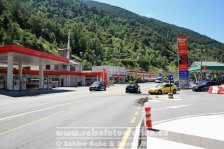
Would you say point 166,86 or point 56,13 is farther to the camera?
point 56,13

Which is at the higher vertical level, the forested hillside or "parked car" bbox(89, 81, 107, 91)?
the forested hillside

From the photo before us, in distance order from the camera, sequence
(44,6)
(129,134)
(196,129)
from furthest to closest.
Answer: (44,6) → (196,129) → (129,134)

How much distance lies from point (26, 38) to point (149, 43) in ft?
334

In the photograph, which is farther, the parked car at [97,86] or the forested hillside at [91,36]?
the forested hillside at [91,36]

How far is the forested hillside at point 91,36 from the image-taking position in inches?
4961

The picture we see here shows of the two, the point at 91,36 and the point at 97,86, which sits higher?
the point at 91,36

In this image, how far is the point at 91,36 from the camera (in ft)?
554

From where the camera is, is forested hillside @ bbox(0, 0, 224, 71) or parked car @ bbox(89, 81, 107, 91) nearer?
parked car @ bbox(89, 81, 107, 91)

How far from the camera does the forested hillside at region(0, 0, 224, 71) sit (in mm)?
126006

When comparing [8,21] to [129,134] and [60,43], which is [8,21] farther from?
[129,134]

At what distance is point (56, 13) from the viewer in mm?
182500

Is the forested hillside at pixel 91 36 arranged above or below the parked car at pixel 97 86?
above

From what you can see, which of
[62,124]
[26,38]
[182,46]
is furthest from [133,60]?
[62,124]

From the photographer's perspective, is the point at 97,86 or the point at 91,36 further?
the point at 91,36
